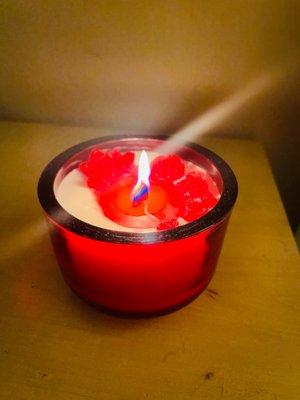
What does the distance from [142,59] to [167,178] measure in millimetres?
231

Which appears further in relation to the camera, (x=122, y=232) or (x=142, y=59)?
(x=142, y=59)

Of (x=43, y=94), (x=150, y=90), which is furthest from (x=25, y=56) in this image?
(x=150, y=90)

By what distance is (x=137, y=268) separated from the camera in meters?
0.29

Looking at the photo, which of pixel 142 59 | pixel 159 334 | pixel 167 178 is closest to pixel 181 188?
pixel 167 178

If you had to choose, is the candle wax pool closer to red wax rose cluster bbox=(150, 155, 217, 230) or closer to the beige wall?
red wax rose cluster bbox=(150, 155, 217, 230)

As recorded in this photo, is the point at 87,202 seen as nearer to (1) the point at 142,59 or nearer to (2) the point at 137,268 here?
(2) the point at 137,268

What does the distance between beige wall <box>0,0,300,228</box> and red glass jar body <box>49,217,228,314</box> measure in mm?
289

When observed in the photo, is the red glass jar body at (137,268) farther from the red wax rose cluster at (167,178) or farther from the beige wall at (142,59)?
the beige wall at (142,59)

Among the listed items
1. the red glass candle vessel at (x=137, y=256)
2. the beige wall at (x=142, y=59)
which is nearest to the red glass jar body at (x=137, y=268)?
the red glass candle vessel at (x=137, y=256)

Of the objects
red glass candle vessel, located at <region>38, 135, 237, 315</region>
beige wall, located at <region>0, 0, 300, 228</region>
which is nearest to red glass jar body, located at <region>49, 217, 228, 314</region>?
red glass candle vessel, located at <region>38, 135, 237, 315</region>

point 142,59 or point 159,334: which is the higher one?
point 142,59

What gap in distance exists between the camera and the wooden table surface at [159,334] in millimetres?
287

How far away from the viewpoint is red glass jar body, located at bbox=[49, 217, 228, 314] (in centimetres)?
28

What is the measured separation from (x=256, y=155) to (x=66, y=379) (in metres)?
0.39
